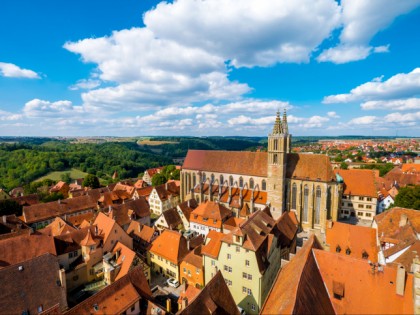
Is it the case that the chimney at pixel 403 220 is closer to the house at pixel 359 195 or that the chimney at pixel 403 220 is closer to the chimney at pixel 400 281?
the chimney at pixel 400 281

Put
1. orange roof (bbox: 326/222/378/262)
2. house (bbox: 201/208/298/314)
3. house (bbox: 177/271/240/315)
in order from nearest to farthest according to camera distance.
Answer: house (bbox: 177/271/240/315), house (bbox: 201/208/298/314), orange roof (bbox: 326/222/378/262)

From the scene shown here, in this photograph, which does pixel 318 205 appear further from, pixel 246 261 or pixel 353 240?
pixel 246 261

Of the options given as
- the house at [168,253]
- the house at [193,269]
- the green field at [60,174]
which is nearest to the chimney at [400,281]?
the house at [193,269]

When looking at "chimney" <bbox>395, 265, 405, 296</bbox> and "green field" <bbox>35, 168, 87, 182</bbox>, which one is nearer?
"chimney" <bbox>395, 265, 405, 296</bbox>

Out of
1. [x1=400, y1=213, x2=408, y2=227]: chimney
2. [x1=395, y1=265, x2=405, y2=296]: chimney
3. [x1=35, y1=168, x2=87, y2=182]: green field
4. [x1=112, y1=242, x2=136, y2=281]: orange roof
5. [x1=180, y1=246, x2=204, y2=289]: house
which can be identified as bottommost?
[x1=35, y1=168, x2=87, y2=182]: green field

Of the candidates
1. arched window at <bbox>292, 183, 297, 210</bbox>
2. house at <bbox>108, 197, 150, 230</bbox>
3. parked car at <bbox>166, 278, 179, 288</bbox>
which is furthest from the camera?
arched window at <bbox>292, 183, 297, 210</bbox>

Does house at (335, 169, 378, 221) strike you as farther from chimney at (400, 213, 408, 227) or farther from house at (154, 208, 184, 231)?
house at (154, 208, 184, 231)

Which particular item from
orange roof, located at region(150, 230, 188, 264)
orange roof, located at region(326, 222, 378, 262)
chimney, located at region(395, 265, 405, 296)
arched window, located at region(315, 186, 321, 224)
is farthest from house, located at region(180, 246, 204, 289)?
arched window, located at region(315, 186, 321, 224)
